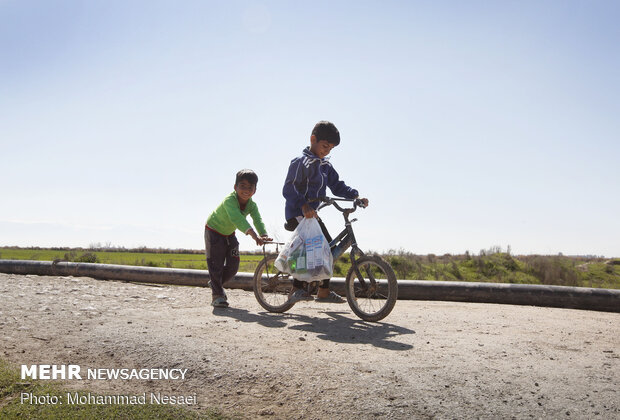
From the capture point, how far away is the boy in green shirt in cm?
562

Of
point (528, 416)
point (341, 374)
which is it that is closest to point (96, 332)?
point (341, 374)

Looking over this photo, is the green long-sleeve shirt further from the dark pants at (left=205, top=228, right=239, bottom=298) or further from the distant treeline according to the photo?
the distant treeline

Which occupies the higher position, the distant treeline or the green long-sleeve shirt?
the green long-sleeve shirt

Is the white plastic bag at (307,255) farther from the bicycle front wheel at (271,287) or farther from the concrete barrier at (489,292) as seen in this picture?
the concrete barrier at (489,292)

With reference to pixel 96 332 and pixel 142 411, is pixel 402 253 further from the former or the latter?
pixel 142 411

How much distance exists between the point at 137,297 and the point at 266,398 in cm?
449

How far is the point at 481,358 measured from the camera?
10.5 ft

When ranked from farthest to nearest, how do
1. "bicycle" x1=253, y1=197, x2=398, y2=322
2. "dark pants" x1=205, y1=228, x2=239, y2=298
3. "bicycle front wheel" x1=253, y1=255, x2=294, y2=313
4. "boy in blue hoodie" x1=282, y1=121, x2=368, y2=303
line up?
1. "dark pants" x1=205, y1=228, x2=239, y2=298
2. "bicycle front wheel" x1=253, y1=255, x2=294, y2=313
3. "boy in blue hoodie" x1=282, y1=121, x2=368, y2=303
4. "bicycle" x1=253, y1=197, x2=398, y2=322

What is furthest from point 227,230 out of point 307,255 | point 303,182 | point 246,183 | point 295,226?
point 307,255

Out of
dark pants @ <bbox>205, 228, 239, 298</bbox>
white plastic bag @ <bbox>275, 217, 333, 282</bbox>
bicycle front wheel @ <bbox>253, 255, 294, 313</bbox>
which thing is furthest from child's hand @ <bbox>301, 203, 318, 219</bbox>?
dark pants @ <bbox>205, 228, 239, 298</bbox>

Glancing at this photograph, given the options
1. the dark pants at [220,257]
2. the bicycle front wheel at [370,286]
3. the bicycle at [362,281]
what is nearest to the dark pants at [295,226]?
the bicycle at [362,281]

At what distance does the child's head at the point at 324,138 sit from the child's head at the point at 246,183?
94 cm

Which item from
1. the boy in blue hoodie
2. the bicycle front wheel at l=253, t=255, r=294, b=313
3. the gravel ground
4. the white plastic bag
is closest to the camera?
the gravel ground

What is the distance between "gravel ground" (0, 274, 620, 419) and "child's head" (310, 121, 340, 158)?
192 cm
